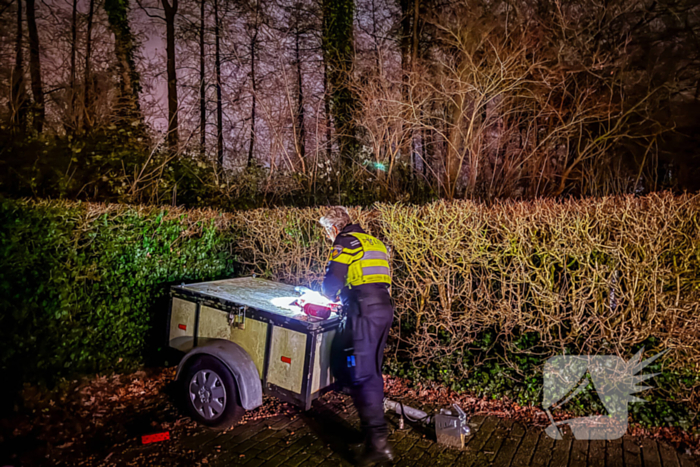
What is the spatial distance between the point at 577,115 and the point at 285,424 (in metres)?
8.12

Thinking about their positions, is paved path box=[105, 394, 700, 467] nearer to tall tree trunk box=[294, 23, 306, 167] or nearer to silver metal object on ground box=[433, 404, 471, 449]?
silver metal object on ground box=[433, 404, 471, 449]

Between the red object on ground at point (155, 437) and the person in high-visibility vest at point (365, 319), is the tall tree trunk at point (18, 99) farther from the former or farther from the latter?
the person in high-visibility vest at point (365, 319)

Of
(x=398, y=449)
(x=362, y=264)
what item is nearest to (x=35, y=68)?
(x=362, y=264)

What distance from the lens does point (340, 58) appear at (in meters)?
12.2

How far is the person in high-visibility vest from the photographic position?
347 cm

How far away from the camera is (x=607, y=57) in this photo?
844cm

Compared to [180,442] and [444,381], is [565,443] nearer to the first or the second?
[444,381]

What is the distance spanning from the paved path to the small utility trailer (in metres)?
0.29

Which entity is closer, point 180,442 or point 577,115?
point 180,442

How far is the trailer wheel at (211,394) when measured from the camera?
373 centimetres

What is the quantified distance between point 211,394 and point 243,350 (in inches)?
23.4

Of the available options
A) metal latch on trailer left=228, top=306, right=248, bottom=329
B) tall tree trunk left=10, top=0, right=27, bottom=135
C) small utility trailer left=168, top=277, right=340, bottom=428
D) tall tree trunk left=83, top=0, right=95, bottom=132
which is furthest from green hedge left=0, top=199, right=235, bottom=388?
tall tree trunk left=83, top=0, right=95, bottom=132

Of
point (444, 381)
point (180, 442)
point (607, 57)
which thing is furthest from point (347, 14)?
point (180, 442)

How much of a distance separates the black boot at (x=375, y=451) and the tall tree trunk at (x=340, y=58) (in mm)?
9201
